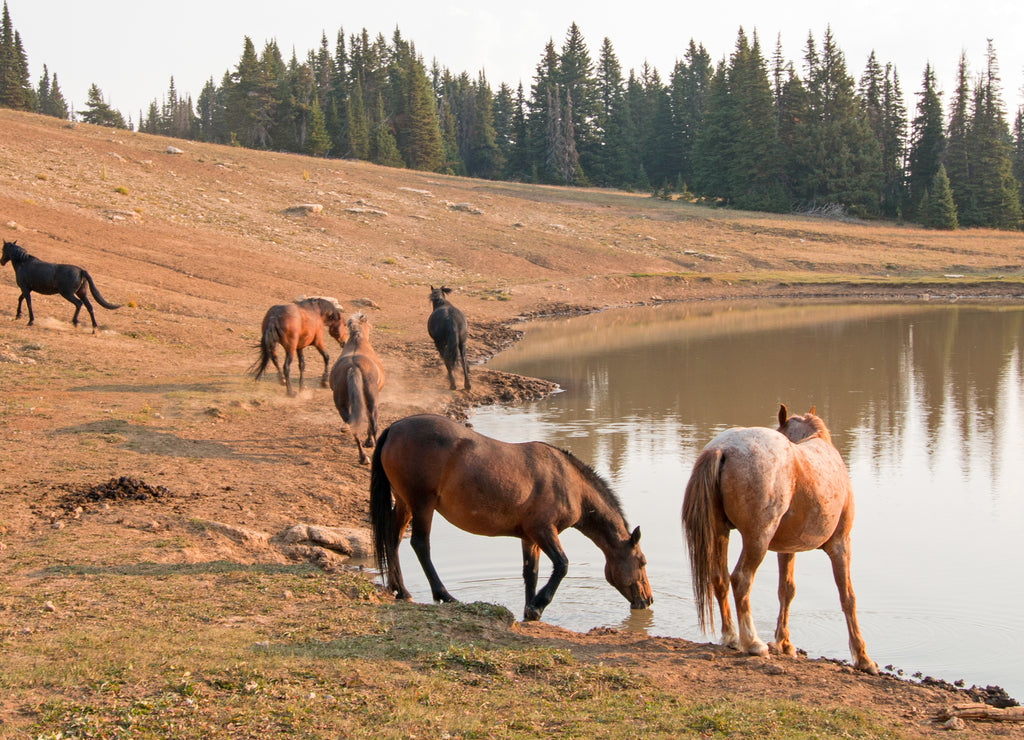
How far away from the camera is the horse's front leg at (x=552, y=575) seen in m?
6.73

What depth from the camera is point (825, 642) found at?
677cm

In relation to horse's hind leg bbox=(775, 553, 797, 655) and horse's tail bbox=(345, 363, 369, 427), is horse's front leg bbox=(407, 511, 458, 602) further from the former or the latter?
horse's tail bbox=(345, 363, 369, 427)

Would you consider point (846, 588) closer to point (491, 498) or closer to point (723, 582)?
point (723, 582)

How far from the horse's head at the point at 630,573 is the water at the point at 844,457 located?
0.62 ft

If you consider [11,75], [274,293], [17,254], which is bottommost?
[274,293]

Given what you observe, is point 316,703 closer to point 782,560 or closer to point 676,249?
point 782,560

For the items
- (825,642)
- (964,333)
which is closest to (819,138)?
(964,333)

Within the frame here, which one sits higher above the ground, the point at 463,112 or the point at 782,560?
the point at 463,112

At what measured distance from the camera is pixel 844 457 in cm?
1198

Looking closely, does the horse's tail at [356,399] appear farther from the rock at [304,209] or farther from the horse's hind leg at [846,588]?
the rock at [304,209]

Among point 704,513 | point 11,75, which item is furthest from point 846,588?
point 11,75

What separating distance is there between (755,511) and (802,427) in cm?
122

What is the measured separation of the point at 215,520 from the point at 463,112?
80.8m

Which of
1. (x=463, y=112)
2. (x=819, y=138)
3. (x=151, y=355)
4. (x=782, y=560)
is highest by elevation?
(x=463, y=112)
